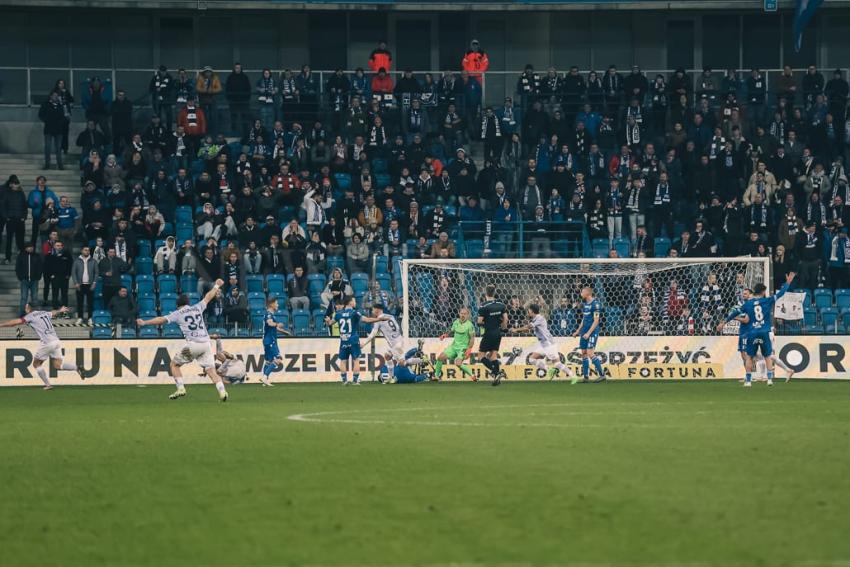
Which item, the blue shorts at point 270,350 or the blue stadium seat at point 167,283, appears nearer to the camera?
the blue shorts at point 270,350

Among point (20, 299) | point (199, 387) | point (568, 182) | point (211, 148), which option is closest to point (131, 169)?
point (211, 148)

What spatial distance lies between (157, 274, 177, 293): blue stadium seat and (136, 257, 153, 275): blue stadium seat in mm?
715

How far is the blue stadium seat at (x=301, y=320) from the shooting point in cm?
3375

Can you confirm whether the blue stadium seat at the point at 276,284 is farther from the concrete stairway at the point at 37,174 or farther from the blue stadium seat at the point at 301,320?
the concrete stairway at the point at 37,174

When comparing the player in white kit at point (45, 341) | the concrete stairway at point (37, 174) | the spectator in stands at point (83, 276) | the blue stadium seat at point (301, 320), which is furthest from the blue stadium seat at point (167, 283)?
the player in white kit at point (45, 341)

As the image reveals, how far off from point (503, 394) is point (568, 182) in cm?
1268

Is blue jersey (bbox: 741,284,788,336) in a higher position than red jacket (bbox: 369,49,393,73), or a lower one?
lower

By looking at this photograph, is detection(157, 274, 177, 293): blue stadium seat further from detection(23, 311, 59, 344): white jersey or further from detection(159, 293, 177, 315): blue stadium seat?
detection(23, 311, 59, 344): white jersey

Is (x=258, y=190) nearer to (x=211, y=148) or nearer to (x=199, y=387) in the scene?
(x=211, y=148)

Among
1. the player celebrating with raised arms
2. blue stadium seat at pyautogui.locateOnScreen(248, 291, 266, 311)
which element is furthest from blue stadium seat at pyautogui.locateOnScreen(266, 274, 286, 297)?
the player celebrating with raised arms

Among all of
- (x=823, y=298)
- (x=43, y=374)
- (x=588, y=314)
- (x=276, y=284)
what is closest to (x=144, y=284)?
(x=276, y=284)

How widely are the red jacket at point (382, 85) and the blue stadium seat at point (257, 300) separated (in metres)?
8.61

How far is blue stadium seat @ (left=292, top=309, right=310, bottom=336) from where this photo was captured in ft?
111

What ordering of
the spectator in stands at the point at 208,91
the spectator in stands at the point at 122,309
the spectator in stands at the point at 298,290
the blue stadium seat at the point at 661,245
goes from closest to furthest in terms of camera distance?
the spectator in stands at the point at 122,309, the spectator in stands at the point at 298,290, the blue stadium seat at the point at 661,245, the spectator in stands at the point at 208,91
